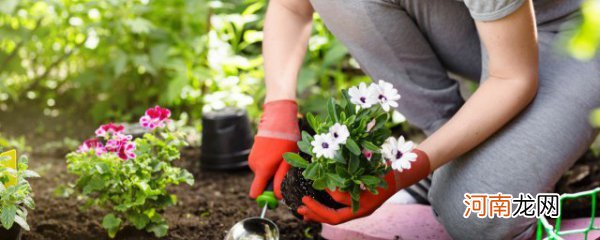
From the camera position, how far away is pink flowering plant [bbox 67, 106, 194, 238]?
1.71 metres

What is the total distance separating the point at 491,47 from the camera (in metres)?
1.48

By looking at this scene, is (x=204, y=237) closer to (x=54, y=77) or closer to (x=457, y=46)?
(x=457, y=46)

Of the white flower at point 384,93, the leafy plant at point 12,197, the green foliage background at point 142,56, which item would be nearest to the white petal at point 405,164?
the white flower at point 384,93

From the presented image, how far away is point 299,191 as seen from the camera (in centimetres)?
160

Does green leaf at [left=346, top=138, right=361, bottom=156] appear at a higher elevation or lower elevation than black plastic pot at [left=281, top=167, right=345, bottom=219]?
higher

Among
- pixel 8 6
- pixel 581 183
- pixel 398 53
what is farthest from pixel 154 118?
pixel 581 183

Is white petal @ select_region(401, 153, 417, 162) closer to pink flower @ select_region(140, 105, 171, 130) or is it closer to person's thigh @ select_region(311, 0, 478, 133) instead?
person's thigh @ select_region(311, 0, 478, 133)

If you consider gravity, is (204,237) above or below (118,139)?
below

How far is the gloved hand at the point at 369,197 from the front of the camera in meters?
1.52

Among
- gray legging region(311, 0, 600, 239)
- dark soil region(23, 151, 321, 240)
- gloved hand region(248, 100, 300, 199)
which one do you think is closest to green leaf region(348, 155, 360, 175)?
gloved hand region(248, 100, 300, 199)

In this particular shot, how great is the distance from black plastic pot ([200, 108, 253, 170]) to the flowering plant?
0.89 m

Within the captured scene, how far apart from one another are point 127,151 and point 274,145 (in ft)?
1.10

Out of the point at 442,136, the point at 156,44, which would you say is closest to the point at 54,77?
the point at 156,44

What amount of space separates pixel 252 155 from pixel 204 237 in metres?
0.28
